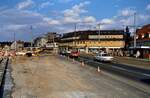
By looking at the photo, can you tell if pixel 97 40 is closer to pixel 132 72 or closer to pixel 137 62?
pixel 137 62

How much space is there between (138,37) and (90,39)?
5718 cm

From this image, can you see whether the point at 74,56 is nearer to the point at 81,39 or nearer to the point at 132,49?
the point at 132,49

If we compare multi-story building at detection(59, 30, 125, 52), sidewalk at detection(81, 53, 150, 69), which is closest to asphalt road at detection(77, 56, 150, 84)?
sidewalk at detection(81, 53, 150, 69)

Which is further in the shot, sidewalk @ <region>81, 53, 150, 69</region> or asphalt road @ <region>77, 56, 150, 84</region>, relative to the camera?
sidewalk @ <region>81, 53, 150, 69</region>

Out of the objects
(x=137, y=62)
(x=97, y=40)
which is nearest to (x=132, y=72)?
(x=137, y=62)

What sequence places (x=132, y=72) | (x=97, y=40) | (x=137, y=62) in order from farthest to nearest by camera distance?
(x=97, y=40) → (x=137, y=62) → (x=132, y=72)

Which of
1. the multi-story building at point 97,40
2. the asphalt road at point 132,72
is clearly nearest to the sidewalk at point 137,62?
the asphalt road at point 132,72

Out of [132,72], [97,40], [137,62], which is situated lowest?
[137,62]

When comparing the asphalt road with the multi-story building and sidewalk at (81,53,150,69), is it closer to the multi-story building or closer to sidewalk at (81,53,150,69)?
sidewalk at (81,53,150,69)

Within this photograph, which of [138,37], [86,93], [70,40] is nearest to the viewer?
[86,93]

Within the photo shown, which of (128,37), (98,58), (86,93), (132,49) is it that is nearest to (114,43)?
(128,37)

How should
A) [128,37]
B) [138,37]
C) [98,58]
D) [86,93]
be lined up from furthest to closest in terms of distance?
[128,37]
[138,37]
[98,58]
[86,93]

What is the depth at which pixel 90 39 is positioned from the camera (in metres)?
185

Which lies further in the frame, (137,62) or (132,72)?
(137,62)
